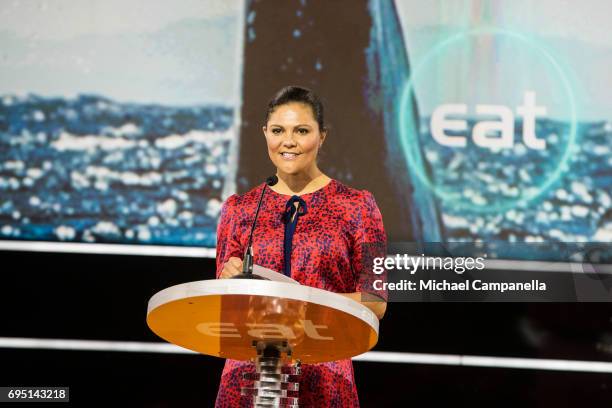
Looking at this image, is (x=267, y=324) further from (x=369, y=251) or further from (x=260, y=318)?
(x=369, y=251)

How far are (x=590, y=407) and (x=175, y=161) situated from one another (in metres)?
2.01

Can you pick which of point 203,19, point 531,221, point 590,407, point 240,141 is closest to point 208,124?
point 240,141

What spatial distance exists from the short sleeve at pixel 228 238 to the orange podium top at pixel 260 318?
0.43 m

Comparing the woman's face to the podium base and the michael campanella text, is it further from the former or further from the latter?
the michael campanella text

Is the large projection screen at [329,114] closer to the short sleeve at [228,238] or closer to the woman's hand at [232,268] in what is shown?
the short sleeve at [228,238]

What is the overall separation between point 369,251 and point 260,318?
748 mm

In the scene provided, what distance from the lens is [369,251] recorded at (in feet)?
8.16

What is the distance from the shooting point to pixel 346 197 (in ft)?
8.43

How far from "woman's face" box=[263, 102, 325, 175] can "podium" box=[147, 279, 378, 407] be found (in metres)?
0.68

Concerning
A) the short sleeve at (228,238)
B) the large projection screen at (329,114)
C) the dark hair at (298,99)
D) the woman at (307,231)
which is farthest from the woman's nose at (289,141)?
the large projection screen at (329,114)

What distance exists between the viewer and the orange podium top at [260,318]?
1.71m

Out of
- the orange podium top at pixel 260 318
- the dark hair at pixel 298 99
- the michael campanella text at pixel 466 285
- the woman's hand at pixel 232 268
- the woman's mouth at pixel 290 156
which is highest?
the dark hair at pixel 298 99

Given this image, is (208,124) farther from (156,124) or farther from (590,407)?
(590,407)

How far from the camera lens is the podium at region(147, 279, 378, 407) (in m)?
1.71
